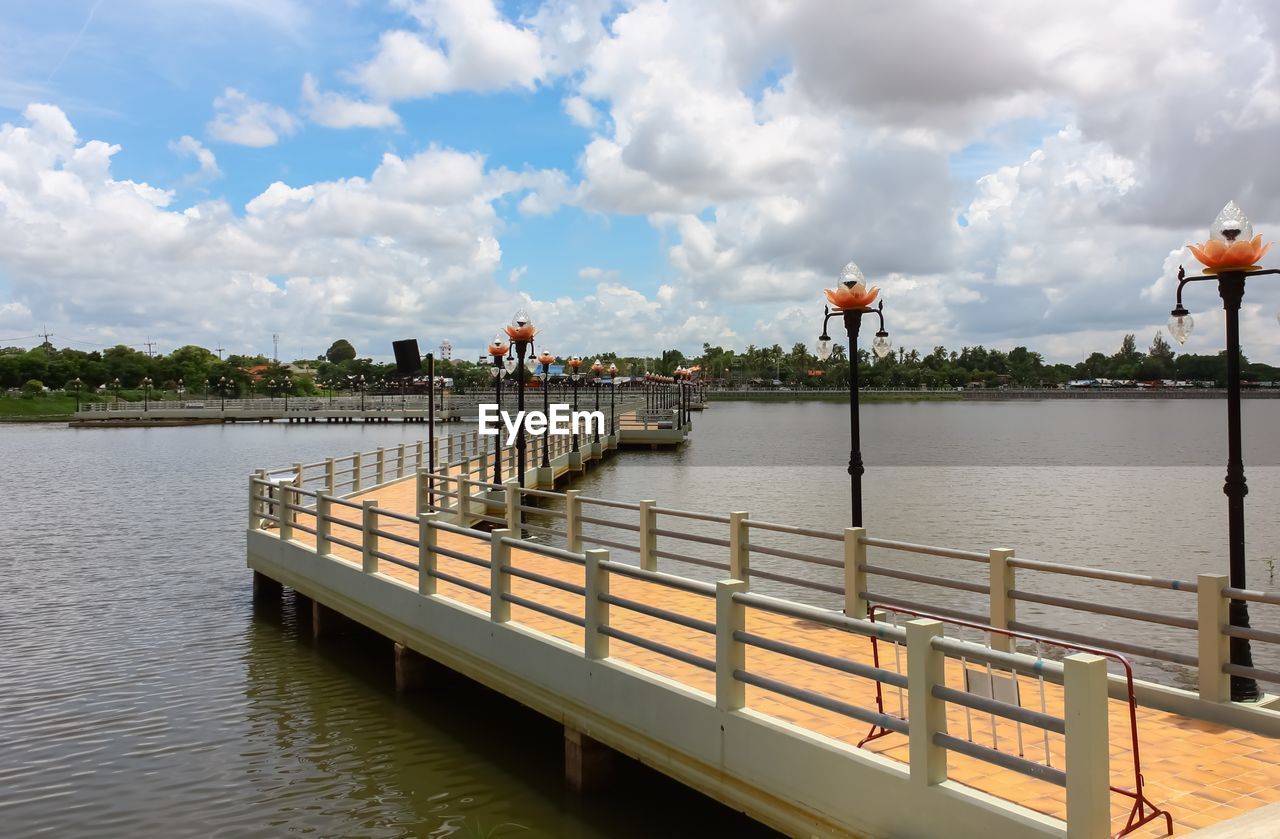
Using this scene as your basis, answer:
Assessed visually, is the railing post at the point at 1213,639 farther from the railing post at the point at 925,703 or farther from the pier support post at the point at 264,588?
the pier support post at the point at 264,588

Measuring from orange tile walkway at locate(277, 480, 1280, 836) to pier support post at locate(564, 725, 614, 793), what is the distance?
2.67 ft

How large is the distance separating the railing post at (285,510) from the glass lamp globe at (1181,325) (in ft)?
42.7

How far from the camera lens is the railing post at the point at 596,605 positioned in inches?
338

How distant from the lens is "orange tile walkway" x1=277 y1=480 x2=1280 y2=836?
19.0 ft

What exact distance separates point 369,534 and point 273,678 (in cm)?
242

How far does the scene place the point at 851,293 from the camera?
41.8 ft

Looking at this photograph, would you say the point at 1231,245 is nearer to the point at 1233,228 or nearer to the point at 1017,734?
the point at 1233,228

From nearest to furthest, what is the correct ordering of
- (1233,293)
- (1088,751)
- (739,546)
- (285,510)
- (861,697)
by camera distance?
(1088,751) → (861,697) → (1233,293) → (739,546) → (285,510)

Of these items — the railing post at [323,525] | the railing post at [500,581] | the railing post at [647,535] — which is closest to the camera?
the railing post at [500,581]

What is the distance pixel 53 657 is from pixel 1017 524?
83.5 ft

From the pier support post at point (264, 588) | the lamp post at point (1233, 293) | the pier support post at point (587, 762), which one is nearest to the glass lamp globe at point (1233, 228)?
the lamp post at point (1233, 293)

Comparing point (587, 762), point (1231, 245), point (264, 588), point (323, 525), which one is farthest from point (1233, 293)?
point (264, 588)

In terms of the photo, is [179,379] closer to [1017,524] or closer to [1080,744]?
[1017,524]

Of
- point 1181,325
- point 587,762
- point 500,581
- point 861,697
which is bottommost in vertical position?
point 587,762
